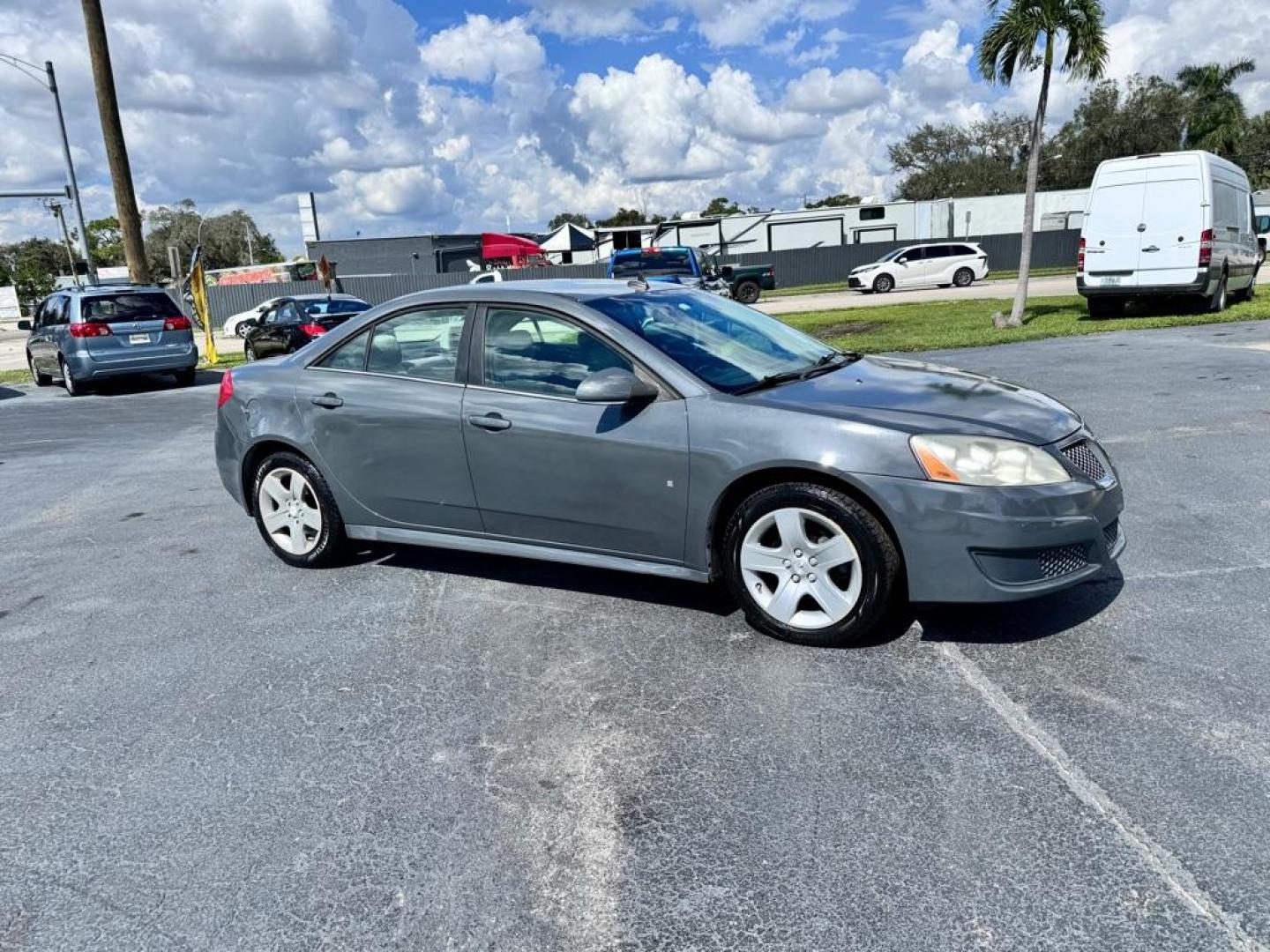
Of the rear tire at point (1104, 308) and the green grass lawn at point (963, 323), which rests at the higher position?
the rear tire at point (1104, 308)

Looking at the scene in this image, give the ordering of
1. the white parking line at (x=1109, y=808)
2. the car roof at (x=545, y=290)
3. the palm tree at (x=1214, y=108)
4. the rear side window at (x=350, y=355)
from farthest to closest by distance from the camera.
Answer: the palm tree at (x=1214, y=108), the rear side window at (x=350, y=355), the car roof at (x=545, y=290), the white parking line at (x=1109, y=808)

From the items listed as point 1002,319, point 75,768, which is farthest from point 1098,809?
point 1002,319

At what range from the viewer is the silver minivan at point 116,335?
49.4 feet

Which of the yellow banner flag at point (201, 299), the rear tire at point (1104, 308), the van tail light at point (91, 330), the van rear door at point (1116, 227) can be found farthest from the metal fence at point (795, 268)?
the van rear door at point (1116, 227)

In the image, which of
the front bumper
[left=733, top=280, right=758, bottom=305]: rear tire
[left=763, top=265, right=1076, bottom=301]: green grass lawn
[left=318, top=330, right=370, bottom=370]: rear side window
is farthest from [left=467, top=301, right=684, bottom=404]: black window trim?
[left=763, top=265, right=1076, bottom=301]: green grass lawn

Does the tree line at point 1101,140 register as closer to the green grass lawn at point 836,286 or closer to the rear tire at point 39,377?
the green grass lawn at point 836,286

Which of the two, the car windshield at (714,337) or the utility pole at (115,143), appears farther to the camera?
the utility pole at (115,143)

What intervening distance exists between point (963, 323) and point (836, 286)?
1040 inches

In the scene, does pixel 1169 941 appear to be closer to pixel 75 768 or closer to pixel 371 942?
pixel 371 942

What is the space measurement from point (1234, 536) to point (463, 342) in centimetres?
411

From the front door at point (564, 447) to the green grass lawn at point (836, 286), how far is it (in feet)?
114

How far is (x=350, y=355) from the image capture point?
5020 mm

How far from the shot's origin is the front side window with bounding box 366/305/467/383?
15.2 feet

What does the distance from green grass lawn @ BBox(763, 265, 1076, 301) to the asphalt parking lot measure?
3505 centimetres
